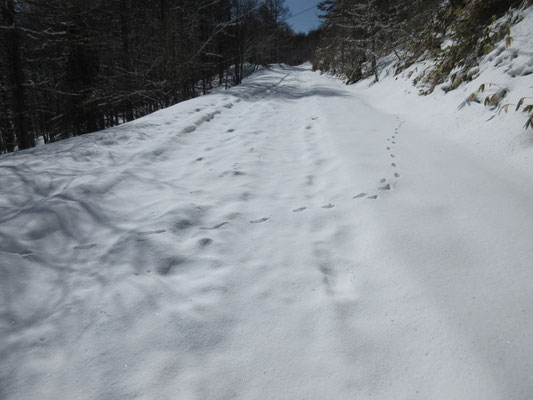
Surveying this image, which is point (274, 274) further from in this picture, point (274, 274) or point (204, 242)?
point (204, 242)

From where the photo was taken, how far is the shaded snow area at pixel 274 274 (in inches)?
41.7

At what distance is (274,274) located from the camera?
1588 millimetres

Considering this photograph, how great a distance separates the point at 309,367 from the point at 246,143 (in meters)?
3.14

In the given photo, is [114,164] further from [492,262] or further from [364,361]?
[492,262]

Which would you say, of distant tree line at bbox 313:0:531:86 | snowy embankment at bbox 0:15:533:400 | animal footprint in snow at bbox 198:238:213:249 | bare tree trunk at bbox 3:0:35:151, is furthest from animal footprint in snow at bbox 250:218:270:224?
bare tree trunk at bbox 3:0:35:151

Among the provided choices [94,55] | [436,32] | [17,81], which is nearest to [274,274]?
[436,32]

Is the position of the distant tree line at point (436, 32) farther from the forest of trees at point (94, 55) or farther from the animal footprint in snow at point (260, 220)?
the forest of trees at point (94, 55)

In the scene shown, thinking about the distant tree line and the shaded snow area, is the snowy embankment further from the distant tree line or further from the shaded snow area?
the distant tree line

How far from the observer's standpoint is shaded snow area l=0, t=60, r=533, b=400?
3.47 ft

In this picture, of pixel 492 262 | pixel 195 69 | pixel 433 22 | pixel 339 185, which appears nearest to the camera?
pixel 492 262

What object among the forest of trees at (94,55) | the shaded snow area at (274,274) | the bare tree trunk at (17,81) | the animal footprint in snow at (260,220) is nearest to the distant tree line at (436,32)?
the shaded snow area at (274,274)

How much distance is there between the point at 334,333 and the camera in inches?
47.8

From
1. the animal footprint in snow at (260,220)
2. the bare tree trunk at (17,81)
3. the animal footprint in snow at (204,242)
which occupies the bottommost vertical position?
the animal footprint in snow at (204,242)

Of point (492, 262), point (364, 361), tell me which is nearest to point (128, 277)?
point (364, 361)
